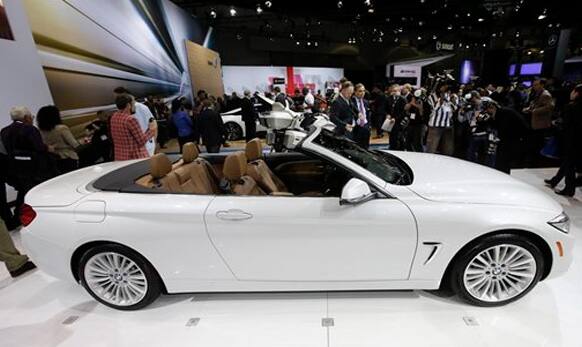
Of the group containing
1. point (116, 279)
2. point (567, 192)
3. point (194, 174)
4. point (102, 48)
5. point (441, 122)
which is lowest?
point (567, 192)

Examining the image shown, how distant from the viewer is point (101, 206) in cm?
208

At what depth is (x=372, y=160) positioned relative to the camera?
242 cm

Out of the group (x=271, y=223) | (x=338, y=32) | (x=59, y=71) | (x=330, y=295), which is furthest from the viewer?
(x=338, y=32)

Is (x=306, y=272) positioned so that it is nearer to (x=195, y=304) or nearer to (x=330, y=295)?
(x=330, y=295)

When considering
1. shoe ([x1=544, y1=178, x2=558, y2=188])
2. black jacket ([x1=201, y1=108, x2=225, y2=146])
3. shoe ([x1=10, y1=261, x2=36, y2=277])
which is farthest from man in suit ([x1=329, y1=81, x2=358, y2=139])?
shoe ([x1=10, y1=261, x2=36, y2=277])

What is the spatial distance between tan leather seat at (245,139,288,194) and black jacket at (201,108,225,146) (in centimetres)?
361

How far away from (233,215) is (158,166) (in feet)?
2.46

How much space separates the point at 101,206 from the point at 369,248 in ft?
5.60

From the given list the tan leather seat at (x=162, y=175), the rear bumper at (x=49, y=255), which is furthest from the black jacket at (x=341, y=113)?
the rear bumper at (x=49, y=255)

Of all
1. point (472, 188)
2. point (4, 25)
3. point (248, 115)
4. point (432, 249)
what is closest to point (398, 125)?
point (248, 115)

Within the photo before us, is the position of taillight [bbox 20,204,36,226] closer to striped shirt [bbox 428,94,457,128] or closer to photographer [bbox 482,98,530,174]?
photographer [bbox 482,98,530,174]

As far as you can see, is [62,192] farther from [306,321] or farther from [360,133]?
[360,133]

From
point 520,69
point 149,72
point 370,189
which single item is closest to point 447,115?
point 370,189

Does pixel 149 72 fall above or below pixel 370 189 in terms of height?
above
